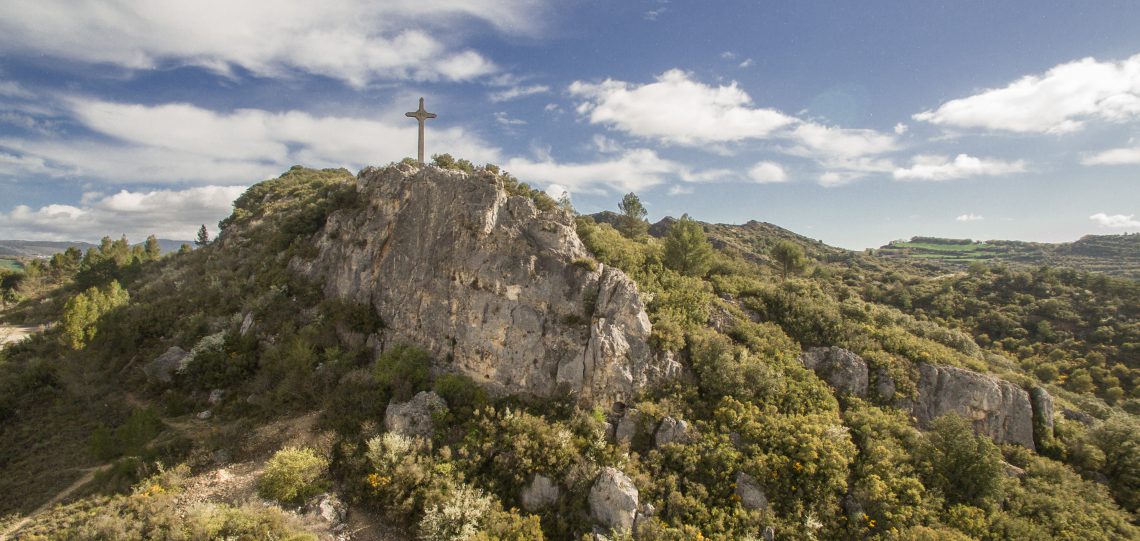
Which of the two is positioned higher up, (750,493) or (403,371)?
(403,371)

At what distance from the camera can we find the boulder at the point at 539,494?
52.1 feet

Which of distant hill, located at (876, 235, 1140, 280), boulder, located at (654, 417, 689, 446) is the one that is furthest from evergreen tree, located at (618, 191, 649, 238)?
distant hill, located at (876, 235, 1140, 280)

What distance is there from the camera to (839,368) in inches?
860

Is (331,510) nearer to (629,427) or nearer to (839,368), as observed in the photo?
(629,427)

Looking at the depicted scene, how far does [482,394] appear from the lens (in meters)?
19.5

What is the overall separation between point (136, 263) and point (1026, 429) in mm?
86841

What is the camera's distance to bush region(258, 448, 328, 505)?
592 inches

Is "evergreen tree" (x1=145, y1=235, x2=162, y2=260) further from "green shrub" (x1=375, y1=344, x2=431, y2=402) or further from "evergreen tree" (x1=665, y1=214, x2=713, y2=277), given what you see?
"evergreen tree" (x1=665, y1=214, x2=713, y2=277)

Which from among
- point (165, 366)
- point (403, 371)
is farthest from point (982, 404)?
point (165, 366)

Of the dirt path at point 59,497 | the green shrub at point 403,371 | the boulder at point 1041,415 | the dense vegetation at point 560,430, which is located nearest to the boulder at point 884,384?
the dense vegetation at point 560,430

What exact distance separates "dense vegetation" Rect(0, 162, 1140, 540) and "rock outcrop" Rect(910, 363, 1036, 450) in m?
1.03

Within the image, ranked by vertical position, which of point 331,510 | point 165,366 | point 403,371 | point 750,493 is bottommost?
point 331,510

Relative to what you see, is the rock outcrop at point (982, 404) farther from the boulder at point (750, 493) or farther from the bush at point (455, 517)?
the bush at point (455, 517)

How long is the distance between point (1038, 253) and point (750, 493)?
14151 cm
